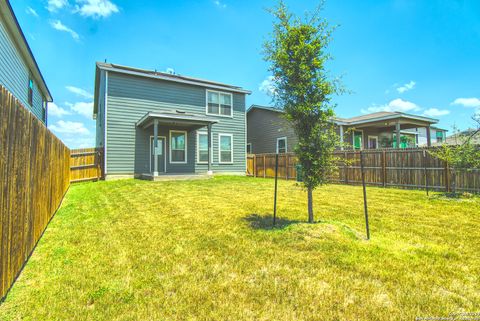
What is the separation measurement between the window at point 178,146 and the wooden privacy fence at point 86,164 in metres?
3.62

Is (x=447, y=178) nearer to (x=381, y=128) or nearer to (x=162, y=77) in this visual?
(x=381, y=128)

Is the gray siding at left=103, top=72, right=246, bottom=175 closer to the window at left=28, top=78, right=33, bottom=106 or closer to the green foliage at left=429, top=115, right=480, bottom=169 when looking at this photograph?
the window at left=28, top=78, right=33, bottom=106

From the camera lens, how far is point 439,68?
1870 cm

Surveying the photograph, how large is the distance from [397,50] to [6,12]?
59.8ft

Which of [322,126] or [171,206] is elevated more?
[322,126]

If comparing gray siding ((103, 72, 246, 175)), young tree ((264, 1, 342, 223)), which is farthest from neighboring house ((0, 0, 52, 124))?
young tree ((264, 1, 342, 223))

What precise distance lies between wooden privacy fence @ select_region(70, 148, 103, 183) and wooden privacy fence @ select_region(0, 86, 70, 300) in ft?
30.5

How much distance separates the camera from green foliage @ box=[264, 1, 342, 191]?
14.4 feet

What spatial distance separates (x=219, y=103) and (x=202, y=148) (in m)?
3.16

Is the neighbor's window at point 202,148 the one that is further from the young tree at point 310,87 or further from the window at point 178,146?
the young tree at point 310,87

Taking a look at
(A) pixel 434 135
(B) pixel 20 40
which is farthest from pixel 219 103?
(A) pixel 434 135

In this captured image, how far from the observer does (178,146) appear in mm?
14703

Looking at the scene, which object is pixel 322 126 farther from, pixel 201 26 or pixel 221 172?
pixel 221 172

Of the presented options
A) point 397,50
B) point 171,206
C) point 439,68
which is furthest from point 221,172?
point 439,68
